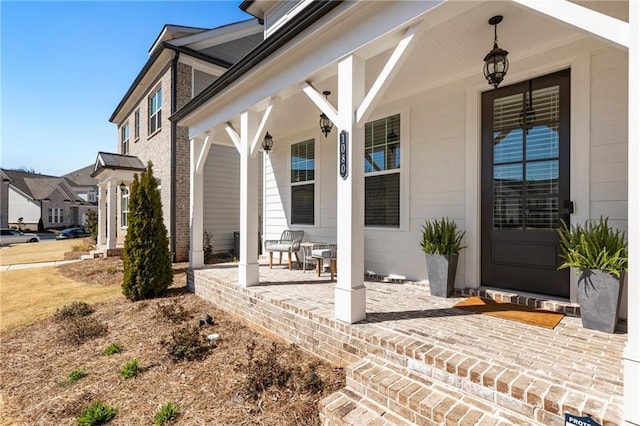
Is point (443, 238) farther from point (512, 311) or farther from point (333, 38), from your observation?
point (333, 38)

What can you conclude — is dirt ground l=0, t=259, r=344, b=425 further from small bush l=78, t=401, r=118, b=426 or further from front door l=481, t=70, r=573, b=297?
front door l=481, t=70, r=573, b=297

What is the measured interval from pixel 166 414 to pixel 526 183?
4519 millimetres

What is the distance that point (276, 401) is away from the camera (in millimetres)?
2592

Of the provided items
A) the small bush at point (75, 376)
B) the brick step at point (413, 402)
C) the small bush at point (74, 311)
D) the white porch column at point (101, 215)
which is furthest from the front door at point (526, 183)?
the white porch column at point (101, 215)

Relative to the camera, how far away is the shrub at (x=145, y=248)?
19.3 ft

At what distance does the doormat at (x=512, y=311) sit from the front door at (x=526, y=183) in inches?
13.6

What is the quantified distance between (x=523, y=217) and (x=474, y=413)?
8.71 ft

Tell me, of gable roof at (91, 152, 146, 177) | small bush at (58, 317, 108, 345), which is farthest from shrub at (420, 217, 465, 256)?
gable roof at (91, 152, 146, 177)

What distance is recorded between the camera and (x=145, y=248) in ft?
19.5

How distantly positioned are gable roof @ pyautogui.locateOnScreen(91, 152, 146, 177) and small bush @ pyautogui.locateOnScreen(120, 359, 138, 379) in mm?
9109

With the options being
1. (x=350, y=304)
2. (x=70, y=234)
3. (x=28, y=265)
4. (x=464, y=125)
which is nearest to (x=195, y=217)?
(x=350, y=304)

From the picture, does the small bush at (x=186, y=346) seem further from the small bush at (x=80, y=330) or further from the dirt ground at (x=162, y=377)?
the small bush at (x=80, y=330)

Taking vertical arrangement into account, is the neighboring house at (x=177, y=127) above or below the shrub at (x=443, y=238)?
above

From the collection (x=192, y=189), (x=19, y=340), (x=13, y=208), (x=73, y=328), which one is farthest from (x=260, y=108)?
(x=13, y=208)
